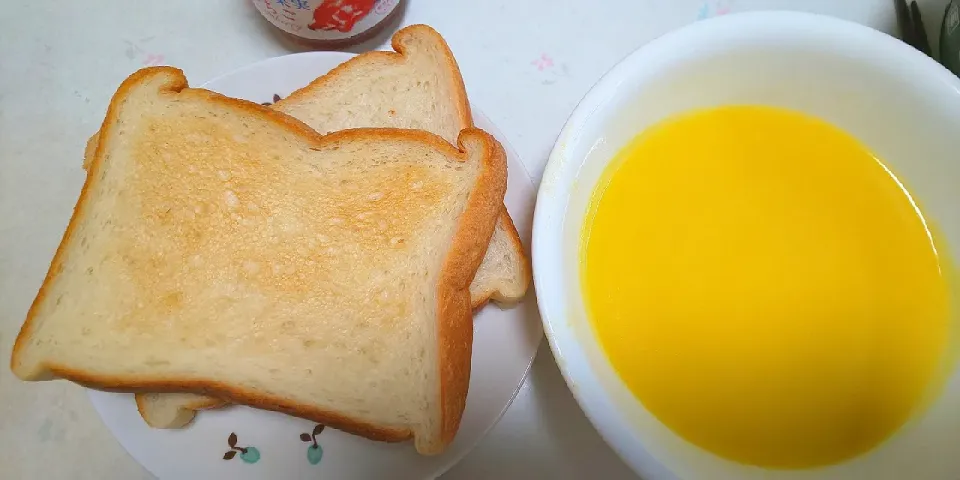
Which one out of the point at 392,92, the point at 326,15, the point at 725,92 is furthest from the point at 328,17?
the point at 725,92

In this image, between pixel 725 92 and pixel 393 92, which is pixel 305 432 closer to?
pixel 393 92

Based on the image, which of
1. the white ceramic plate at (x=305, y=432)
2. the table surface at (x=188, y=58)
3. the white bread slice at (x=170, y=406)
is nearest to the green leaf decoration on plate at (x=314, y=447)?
the white ceramic plate at (x=305, y=432)

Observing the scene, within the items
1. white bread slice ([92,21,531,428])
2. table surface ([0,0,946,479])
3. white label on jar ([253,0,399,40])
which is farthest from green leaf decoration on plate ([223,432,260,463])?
white label on jar ([253,0,399,40])

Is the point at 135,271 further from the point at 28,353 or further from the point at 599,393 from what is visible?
the point at 599,393

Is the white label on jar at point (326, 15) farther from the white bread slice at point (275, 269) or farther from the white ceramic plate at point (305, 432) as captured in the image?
the white ceramic plate at point (305, 432)

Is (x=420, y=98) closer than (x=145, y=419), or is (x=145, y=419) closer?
(x=145, y=419)

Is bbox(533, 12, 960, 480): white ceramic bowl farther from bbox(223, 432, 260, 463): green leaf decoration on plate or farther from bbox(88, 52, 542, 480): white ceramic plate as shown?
bbox(223, 432, 260, 463): green leaf decoration on plate

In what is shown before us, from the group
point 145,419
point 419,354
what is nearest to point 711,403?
point 419,354
